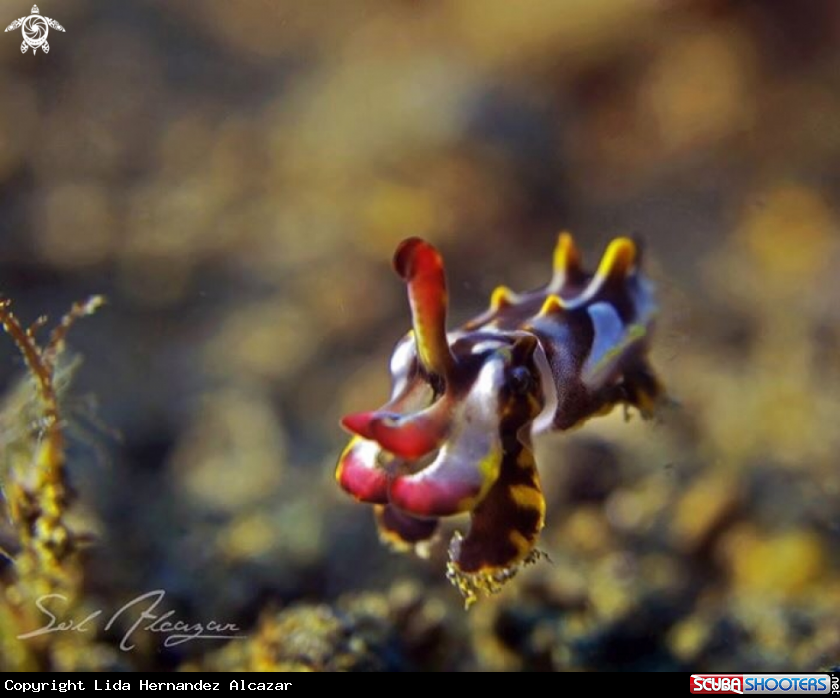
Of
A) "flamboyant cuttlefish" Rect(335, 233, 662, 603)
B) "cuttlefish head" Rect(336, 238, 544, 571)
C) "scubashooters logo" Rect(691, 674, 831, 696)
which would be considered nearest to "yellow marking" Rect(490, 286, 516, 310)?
"flamboyant cuttlefish" Rect(335, 233, 662, 603)

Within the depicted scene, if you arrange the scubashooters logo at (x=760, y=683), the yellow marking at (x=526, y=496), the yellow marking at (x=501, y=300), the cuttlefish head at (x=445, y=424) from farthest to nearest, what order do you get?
1. the yellow marking at (x=501, y=300)
2. the scubashooters logo at (x=760, y=683)
3. the yellow marking at (x=526, y=496)
4. the cuttlefish head at (x=445, y=424)

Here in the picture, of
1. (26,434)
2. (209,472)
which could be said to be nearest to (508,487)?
(26,434)

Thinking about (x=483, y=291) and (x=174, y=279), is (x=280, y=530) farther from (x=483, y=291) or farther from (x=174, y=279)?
(x=174, y=279)

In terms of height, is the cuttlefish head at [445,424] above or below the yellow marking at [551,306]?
below
